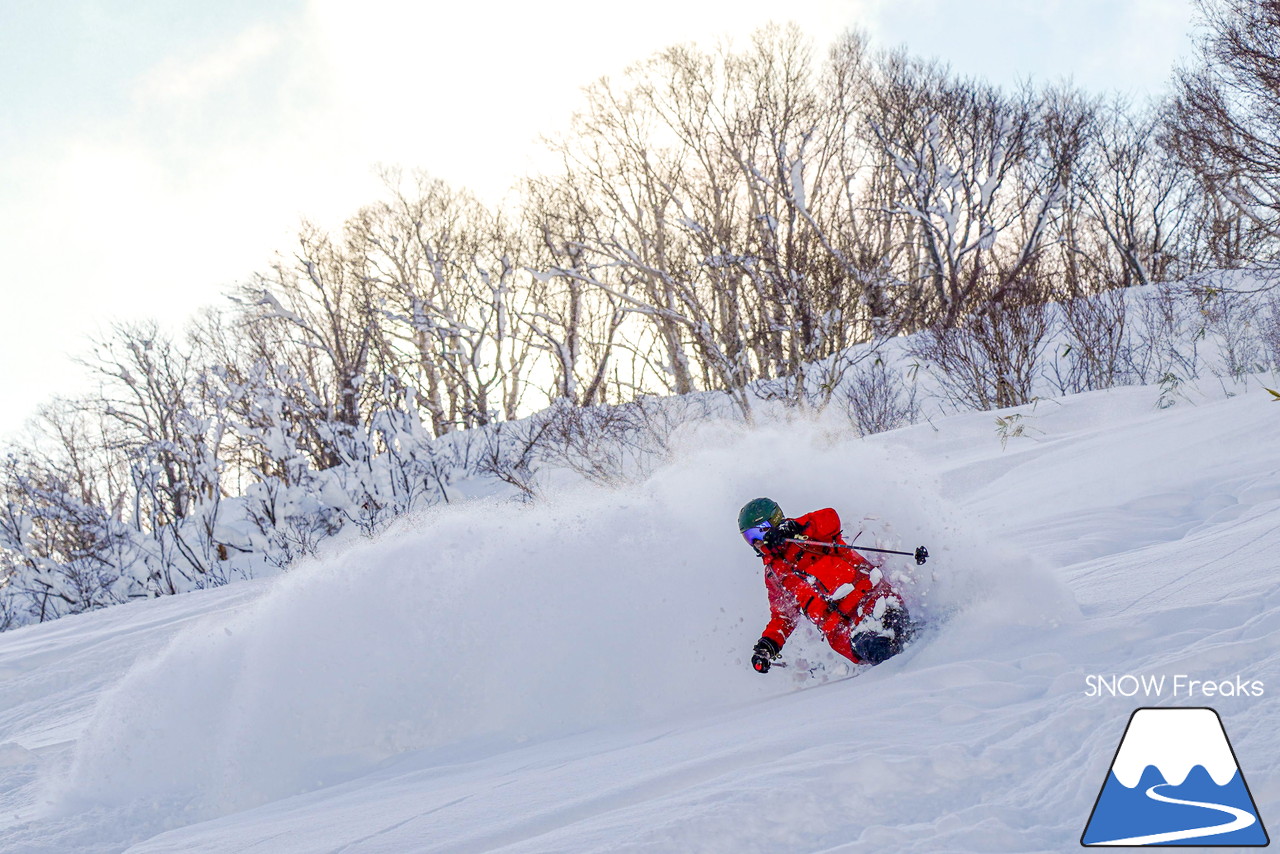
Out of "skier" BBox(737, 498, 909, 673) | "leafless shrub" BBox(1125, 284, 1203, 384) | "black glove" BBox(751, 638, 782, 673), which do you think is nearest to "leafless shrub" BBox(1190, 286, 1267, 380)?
"leafless shrub" BBox(1125, 284, 1203, 384)

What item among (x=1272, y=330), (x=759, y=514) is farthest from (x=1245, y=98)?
(x=759, y=514)

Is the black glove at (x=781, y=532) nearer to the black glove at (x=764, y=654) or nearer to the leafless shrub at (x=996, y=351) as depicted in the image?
the black glove at (x=764, y=654)

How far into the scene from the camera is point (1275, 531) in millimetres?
3918

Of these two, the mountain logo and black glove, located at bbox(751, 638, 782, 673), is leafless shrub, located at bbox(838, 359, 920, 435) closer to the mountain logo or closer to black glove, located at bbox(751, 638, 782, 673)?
black glove, located at bbox(751, 638, 782, 673)

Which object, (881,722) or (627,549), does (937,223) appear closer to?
(627,549)

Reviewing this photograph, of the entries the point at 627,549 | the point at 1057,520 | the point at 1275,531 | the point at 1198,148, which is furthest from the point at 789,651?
the point at 1198,148

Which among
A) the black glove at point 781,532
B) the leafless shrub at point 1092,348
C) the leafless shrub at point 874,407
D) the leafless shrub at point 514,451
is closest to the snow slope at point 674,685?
the black glove at point 781,532

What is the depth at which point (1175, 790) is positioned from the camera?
83.4 inches

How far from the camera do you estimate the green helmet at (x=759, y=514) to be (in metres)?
3.98

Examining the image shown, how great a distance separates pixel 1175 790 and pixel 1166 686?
52 centimetres

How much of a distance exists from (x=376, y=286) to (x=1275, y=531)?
20503mm

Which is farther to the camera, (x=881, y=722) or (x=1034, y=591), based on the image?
(x=1034, y=591)

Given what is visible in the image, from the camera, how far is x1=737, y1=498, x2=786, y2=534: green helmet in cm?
398

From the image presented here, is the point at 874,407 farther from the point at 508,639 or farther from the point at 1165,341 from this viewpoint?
the point at 508,639
